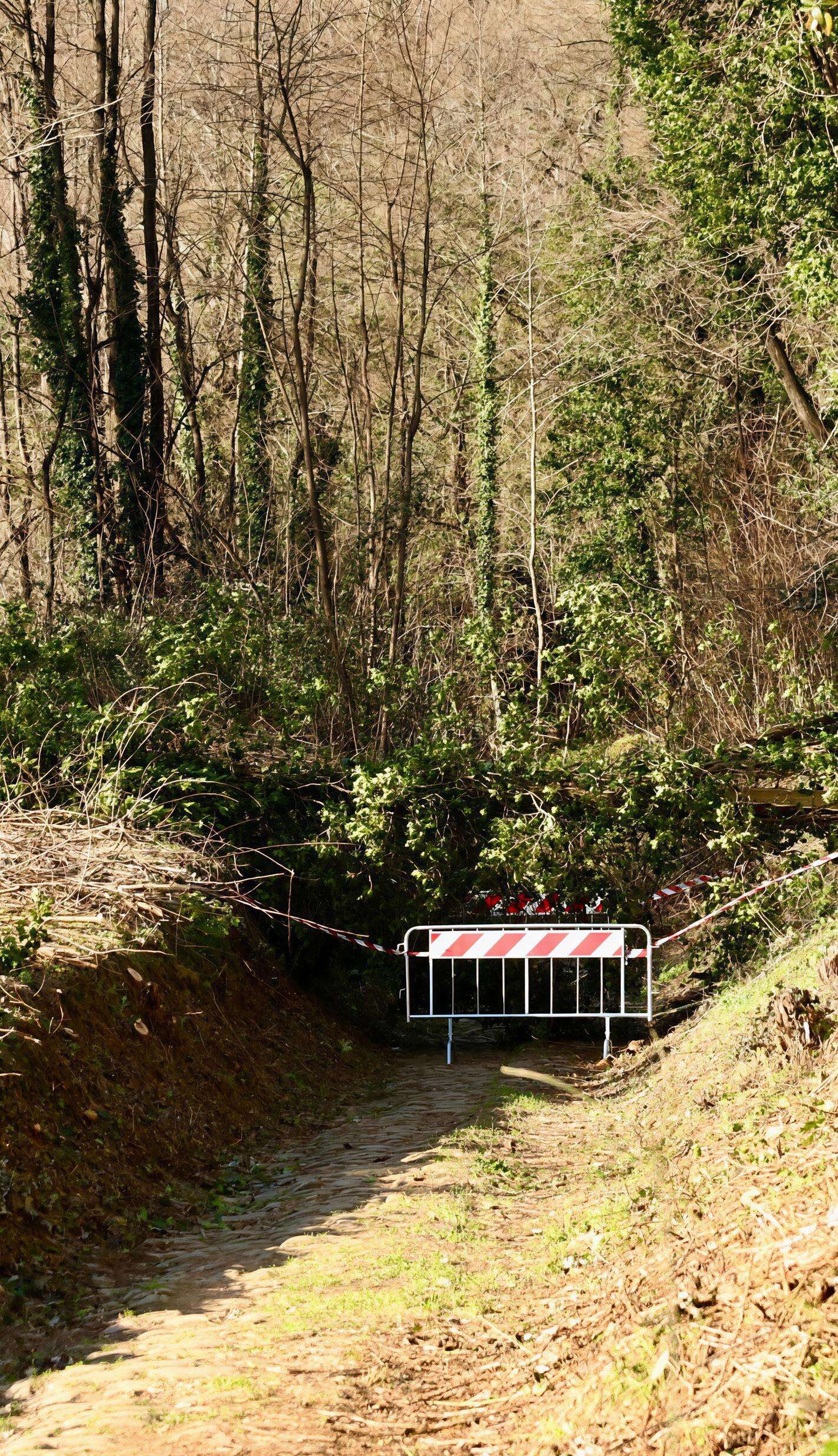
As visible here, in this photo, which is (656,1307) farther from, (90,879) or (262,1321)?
(90,879)

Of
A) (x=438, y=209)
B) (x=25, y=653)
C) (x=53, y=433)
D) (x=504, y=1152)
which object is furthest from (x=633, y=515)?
(x=504, y=1152)

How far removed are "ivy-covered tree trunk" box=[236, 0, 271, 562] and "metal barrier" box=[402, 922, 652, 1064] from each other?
25.7 ft

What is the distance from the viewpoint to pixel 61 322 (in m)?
20.4

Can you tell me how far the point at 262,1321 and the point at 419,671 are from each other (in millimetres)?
13317

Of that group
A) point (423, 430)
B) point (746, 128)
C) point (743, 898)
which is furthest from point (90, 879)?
point (423, 430)

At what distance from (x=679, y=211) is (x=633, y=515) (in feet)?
20.1

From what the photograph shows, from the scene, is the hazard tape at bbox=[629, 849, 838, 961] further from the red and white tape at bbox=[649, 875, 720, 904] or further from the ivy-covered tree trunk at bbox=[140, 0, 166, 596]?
the ivy-covered tree trunk at bbox=[140, 0, 166, 596]

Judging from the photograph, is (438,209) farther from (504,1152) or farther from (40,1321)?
(40,1321)

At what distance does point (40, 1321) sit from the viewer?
19.0 feet

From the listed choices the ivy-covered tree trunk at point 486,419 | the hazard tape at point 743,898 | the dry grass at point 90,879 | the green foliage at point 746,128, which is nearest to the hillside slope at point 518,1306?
the dry grass at point 90,879

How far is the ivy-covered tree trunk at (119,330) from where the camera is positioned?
1997 centimetres

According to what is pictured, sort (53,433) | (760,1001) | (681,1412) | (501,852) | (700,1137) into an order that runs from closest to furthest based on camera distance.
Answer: (681,1412), (700,1137), (760,1001), (501,852), (53,433)

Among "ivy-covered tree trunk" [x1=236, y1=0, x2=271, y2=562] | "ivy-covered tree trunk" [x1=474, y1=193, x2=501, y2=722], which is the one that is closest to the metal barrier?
"ivy-covered tree trunk" [x1=236, y1=0, x2=271, y2=562]

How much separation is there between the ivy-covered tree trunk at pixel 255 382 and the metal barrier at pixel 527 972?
7.83 m
